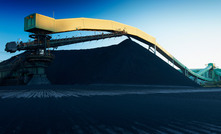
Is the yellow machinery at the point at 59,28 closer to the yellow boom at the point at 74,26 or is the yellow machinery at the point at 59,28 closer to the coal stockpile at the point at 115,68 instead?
the yellow boom at the point at 74,26

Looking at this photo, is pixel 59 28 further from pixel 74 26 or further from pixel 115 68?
pixel 115 68

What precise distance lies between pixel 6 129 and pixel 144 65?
3649 centimetres

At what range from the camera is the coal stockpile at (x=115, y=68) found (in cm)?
3456

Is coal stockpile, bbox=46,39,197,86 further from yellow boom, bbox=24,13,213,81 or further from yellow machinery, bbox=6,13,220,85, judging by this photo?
yellow machinery, bbox=6,13,220,85

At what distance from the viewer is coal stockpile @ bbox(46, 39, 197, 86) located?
3456 centimetres

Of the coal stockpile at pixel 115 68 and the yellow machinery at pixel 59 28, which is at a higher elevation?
the yellow machinery at pixel 59 28

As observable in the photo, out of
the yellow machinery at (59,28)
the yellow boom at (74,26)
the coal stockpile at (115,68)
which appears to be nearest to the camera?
the yellow boom at (74,26)

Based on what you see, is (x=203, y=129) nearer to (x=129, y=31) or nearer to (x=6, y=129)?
(x=6, y=129)

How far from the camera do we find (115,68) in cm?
3709

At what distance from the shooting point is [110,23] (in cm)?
4288

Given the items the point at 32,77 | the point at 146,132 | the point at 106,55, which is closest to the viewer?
the point at 146,132

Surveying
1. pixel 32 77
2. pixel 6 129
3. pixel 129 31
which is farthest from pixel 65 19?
pixel 6 129

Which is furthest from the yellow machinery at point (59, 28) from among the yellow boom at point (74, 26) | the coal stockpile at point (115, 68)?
the coal stockpile at point (115, 68)

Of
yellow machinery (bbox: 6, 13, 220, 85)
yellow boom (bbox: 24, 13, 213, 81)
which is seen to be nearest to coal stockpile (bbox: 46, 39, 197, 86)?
yellow boom (bbox: 24, 13, 213, 81)
